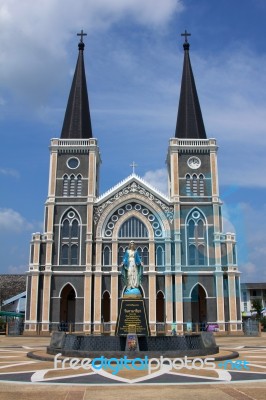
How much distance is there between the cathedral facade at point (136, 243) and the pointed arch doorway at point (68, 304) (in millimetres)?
109

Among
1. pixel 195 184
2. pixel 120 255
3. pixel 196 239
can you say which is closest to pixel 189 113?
pixel 195 184

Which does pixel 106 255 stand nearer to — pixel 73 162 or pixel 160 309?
pixel 160 309

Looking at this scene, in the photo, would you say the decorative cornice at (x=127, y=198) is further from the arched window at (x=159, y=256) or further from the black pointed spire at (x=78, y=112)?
the black pointed spire at (x=78, y=112)

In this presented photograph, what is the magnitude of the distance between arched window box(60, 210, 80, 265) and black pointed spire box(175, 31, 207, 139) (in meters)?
15.6

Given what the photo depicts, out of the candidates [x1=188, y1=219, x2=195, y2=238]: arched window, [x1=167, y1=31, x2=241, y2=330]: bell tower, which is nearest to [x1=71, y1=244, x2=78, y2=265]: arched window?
[x1=167, y1=31, x2=241, y2=330]: bell tower

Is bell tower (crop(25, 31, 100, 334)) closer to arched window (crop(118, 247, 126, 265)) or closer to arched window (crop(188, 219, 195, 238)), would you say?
arched window (crop(118, 247, 126, 265))

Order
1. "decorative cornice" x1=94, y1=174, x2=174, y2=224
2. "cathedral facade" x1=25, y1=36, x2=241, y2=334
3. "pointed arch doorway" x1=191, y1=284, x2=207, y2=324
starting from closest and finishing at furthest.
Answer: "cathedral facade" x1=25, y1=36, x2=241, y2=334
"pointed arch doorway" x1=191, y1=284, x2=207, y2=324
"decorative cornice" x1=94, y1=174, x2=174, y2=224

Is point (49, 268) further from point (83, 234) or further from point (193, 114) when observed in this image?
point (193, 114)

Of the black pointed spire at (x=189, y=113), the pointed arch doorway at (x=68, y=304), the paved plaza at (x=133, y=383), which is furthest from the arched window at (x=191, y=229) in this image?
the paved plaza at (x=133, y=383)

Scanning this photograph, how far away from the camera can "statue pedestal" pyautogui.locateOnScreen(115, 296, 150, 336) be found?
19125 millimetres

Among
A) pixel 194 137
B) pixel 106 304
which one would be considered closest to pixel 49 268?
pixel 106 304

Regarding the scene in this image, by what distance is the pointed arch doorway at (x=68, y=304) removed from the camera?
155ft

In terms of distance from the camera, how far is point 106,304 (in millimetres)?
47250

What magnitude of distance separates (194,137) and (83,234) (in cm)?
1682
